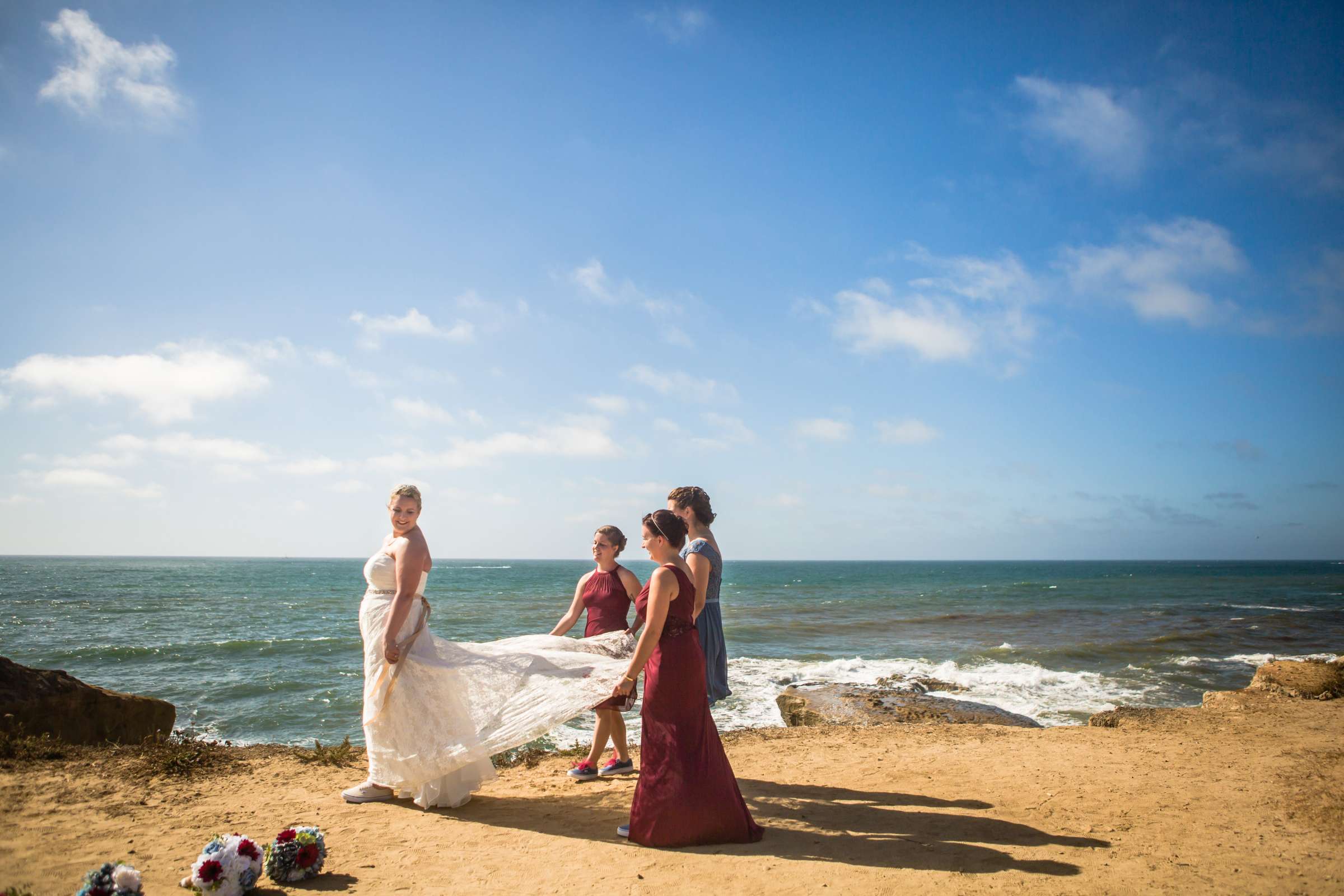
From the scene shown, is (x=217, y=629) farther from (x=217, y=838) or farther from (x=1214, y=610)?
(x=1214, y=610)

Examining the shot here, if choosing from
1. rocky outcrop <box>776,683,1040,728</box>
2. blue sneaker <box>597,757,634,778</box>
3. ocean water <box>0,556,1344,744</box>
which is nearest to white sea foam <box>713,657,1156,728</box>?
ocean water <box>0,556,1344,744</box>

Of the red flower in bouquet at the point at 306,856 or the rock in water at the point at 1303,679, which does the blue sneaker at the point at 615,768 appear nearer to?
the red flower in bouquet at the point at 306,856

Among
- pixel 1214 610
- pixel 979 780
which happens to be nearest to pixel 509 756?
pixel 979 780

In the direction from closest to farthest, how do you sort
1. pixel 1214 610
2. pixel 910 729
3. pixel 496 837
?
pixel 496 837 → pixel 910 729 → pixel 1214 610

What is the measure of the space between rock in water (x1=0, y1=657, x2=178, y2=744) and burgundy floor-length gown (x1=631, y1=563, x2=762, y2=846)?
5.94 m

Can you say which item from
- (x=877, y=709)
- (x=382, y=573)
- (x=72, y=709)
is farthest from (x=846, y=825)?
(x=72, y=709)

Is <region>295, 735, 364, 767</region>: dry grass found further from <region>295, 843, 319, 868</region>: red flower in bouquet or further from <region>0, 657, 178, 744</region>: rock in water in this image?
<region>295, 843, 319, 868</region>: red flower in bouquet

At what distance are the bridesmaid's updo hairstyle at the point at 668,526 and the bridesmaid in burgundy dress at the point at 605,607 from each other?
1.47 metres

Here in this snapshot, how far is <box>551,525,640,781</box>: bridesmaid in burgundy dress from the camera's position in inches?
240

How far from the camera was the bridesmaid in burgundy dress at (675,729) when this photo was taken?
446 cm

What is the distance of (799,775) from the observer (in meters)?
6.50

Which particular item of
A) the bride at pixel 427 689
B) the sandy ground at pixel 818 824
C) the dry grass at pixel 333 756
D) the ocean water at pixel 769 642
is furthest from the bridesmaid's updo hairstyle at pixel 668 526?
the ocean water at pixel 769 642

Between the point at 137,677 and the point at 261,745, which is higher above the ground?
the point at 261,745

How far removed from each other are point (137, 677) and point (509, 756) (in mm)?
13739
